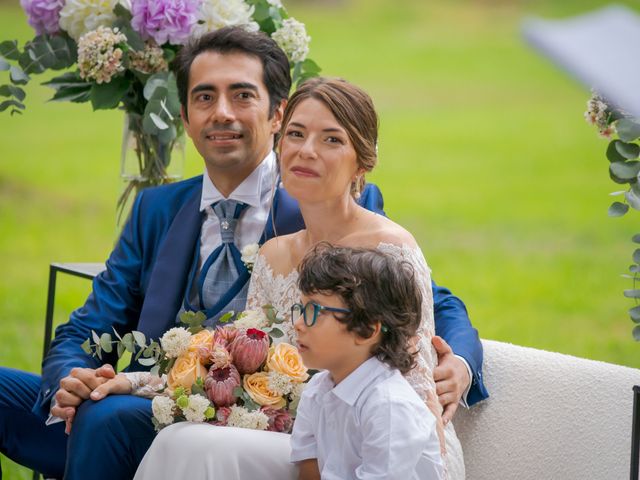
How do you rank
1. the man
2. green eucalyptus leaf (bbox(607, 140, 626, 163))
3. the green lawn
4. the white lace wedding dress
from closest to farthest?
the white lace wedding dress, green eucalyptus leaf (bbox(607, 140, 626, 163)), the man, the green lawn

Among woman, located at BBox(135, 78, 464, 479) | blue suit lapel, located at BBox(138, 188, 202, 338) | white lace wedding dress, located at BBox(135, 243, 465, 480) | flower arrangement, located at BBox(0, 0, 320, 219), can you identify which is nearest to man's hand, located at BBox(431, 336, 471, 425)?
woman, located at BBox(135, 78, 464, 479)

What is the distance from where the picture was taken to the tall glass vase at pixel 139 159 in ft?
12.6

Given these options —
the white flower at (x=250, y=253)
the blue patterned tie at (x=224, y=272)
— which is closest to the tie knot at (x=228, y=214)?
the blue patterned tie at (x=224, y=272)

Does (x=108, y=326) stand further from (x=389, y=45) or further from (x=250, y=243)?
(x=389, y=45)

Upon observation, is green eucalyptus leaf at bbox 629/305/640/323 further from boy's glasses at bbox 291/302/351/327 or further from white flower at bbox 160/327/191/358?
white flower at bbox 160/327/191/358

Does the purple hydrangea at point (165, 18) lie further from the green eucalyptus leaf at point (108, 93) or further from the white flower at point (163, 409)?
the white flower at point (163, 409)

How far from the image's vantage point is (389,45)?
15.1 m

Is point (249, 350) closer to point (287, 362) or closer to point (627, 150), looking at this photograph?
point (287, 362)

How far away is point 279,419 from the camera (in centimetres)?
262

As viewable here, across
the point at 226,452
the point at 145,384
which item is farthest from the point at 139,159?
the point at 226,452

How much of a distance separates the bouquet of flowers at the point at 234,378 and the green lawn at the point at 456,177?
2.44m

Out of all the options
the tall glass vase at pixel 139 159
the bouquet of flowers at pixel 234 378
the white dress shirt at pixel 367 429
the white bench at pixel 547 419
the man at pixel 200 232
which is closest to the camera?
the white dress shirt at pixel 367 429

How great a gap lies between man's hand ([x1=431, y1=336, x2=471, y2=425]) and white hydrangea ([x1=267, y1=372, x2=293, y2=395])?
436 mm

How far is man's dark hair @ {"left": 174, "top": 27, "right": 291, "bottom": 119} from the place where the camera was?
3.32 m
